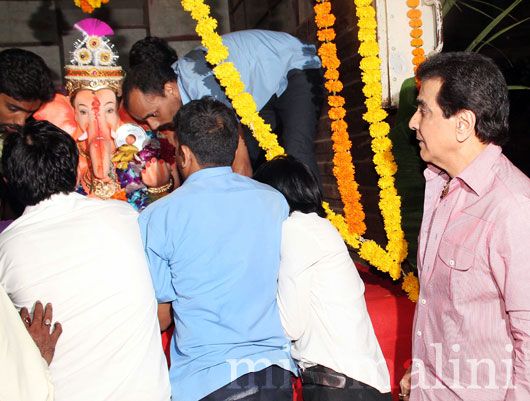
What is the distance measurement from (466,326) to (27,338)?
1019 millimetres

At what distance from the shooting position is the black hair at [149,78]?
2662 millimetres

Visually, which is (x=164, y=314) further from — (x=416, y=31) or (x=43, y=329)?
(x=416, y=31)

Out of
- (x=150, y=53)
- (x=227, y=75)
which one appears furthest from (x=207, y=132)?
(x=150, y=53)

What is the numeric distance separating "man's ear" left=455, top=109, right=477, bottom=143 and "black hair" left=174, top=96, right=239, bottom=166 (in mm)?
686

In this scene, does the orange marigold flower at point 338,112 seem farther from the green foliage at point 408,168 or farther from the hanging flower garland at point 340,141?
the green foliage at point 408,168

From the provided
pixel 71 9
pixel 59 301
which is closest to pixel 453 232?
pixel 59 301

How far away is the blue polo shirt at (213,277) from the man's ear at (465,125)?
587mm

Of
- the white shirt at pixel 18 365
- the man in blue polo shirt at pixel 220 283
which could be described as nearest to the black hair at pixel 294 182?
the man in blue polo shirt at pixel 220 283

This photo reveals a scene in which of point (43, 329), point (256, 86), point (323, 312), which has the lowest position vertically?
point (323, 312)

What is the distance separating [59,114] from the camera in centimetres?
285

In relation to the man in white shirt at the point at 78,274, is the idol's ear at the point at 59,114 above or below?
above

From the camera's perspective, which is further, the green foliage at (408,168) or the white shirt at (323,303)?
the green foliage at (408,168)

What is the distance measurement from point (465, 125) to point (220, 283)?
789 millimetres

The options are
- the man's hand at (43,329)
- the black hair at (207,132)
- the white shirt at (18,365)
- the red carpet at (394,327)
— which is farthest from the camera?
the red carpet at (394,327)
